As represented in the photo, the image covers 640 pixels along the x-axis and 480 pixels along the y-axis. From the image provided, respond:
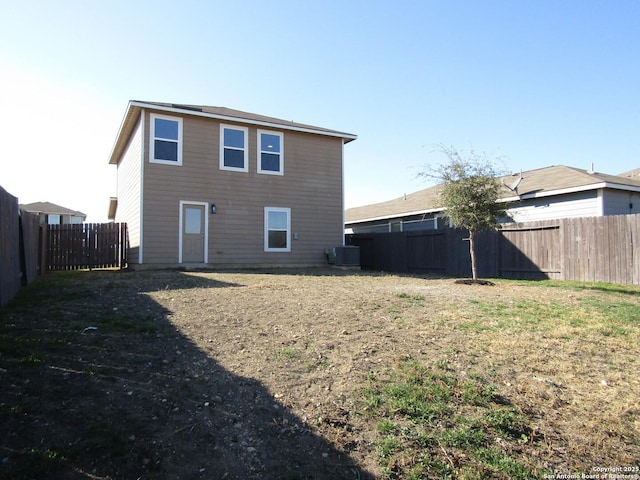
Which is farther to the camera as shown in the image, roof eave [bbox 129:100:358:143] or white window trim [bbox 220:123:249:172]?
white window trim [bbox 220:123:249:172]

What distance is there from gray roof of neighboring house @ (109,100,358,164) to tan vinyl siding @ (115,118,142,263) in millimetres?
351

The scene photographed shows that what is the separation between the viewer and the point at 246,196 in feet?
47.1

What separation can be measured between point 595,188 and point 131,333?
14.6 meters

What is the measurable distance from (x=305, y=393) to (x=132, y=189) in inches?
512

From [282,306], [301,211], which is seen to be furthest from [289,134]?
[282,306]

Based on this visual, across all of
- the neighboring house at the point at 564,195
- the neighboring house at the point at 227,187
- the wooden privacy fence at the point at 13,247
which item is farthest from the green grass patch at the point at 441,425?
the neighboring house at the point at 227,187

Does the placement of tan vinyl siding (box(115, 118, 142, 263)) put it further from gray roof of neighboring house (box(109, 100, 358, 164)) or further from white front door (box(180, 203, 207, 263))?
white front door (box(180, 203, 207, 263))

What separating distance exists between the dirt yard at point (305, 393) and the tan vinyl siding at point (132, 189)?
7.49m

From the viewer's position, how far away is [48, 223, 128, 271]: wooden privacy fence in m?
13.5

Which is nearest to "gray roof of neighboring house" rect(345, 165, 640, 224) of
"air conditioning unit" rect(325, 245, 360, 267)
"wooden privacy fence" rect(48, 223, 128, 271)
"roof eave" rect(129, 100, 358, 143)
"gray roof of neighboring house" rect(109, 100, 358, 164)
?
"air conditioning unit" rect(325, 245, 360, 267)

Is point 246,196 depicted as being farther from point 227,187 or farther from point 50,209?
point 50,209

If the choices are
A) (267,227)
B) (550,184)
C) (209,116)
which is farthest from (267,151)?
(550,184)

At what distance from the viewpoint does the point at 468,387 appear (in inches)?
141

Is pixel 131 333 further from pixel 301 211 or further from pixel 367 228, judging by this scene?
pixel 367 228
